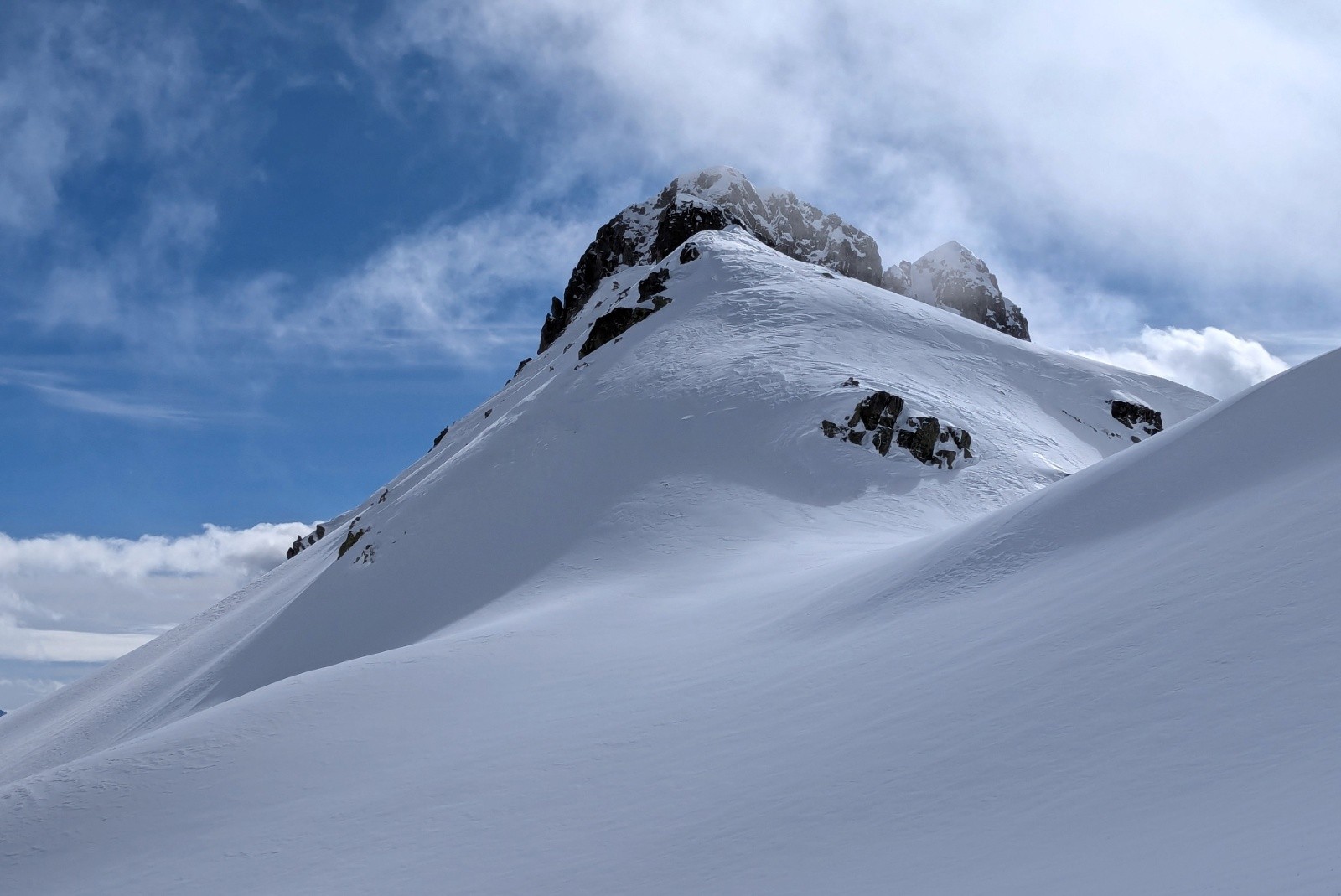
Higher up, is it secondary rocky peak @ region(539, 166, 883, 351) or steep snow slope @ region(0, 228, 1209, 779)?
secondary rocky peak @ region(539, 166, 883, 351)

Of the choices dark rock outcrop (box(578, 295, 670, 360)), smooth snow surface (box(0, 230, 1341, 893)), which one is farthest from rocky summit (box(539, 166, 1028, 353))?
smooth snow surface (box(0, 230, 1341, 893))

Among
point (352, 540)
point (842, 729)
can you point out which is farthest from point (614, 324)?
point (842, 729)

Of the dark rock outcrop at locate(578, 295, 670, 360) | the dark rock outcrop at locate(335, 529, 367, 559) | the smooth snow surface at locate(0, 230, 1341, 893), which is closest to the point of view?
the smooth snow surface at locate(0, 230, 1341, 893)

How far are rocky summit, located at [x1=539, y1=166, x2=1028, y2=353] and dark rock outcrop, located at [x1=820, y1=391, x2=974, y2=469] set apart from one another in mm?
54892

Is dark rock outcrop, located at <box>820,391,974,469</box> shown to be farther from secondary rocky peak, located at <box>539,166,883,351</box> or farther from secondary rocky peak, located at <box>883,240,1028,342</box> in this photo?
secondary rocky peak, located at <box>883,240,1028,342</box>

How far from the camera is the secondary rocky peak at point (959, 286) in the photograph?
10731cm

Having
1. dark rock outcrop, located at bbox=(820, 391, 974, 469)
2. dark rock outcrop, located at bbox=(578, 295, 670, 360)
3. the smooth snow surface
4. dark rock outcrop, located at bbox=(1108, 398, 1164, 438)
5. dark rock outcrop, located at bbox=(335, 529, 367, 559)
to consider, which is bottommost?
the smooth snow surface

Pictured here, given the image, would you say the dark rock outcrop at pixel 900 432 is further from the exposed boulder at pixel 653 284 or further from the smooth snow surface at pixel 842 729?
the exposed boulder at pixel 653 284

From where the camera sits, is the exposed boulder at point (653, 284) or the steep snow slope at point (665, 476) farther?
the exposed boulder at point (653, 284)

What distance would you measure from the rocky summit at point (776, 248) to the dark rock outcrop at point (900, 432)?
54892 mm

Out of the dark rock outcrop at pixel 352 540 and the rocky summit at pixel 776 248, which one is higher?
the rocky summit at pixel 776 248

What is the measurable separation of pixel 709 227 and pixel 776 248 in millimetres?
16285

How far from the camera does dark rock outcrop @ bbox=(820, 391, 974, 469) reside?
3528 cm

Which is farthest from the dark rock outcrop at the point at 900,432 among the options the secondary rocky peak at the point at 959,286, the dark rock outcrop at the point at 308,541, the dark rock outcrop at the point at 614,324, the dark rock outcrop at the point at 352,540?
the secondary rocky peak at the point at 959,286
